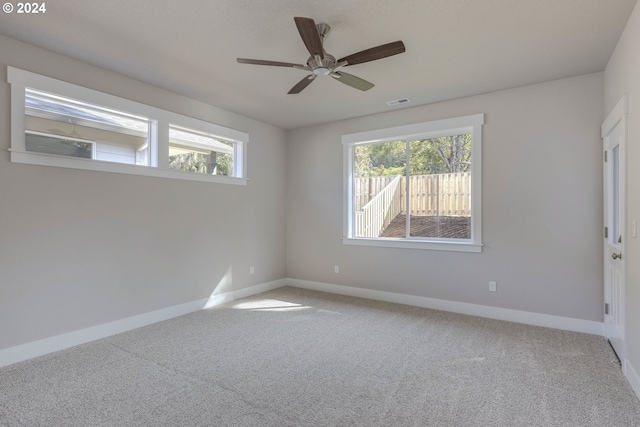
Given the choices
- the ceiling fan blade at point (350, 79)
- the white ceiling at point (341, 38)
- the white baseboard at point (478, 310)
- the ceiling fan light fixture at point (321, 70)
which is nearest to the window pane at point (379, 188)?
the white baseboard at point (478, 310)

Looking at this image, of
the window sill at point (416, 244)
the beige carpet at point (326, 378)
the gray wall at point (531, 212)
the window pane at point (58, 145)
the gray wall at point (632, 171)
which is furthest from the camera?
the window sill at point (416, 244)

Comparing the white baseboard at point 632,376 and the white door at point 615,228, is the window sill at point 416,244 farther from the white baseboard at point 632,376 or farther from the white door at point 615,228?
the white baseboard at point 632,376

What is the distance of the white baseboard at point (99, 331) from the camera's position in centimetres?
287

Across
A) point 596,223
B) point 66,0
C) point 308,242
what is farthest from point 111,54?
point 596,223

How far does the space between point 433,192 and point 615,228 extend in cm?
197

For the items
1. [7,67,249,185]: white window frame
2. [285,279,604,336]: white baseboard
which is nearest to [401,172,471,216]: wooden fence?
Result: [285,279,604,336]: white baseboard

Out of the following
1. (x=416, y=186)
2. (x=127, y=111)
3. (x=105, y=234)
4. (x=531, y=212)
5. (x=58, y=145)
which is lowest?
(x=105, y=234)

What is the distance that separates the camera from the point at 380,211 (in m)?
5.12

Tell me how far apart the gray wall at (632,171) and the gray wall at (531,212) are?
0.93 m

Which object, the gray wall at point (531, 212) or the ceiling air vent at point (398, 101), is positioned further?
the ceiling air vent at point (398, 101)

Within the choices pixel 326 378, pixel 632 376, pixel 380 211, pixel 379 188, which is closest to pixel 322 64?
pixel 326 378

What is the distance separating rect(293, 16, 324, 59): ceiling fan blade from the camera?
211 centimetres

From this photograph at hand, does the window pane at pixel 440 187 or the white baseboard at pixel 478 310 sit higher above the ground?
the window pane at pixel 440 187

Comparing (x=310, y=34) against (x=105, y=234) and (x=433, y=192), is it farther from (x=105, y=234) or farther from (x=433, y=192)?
(x=433, y=192)
